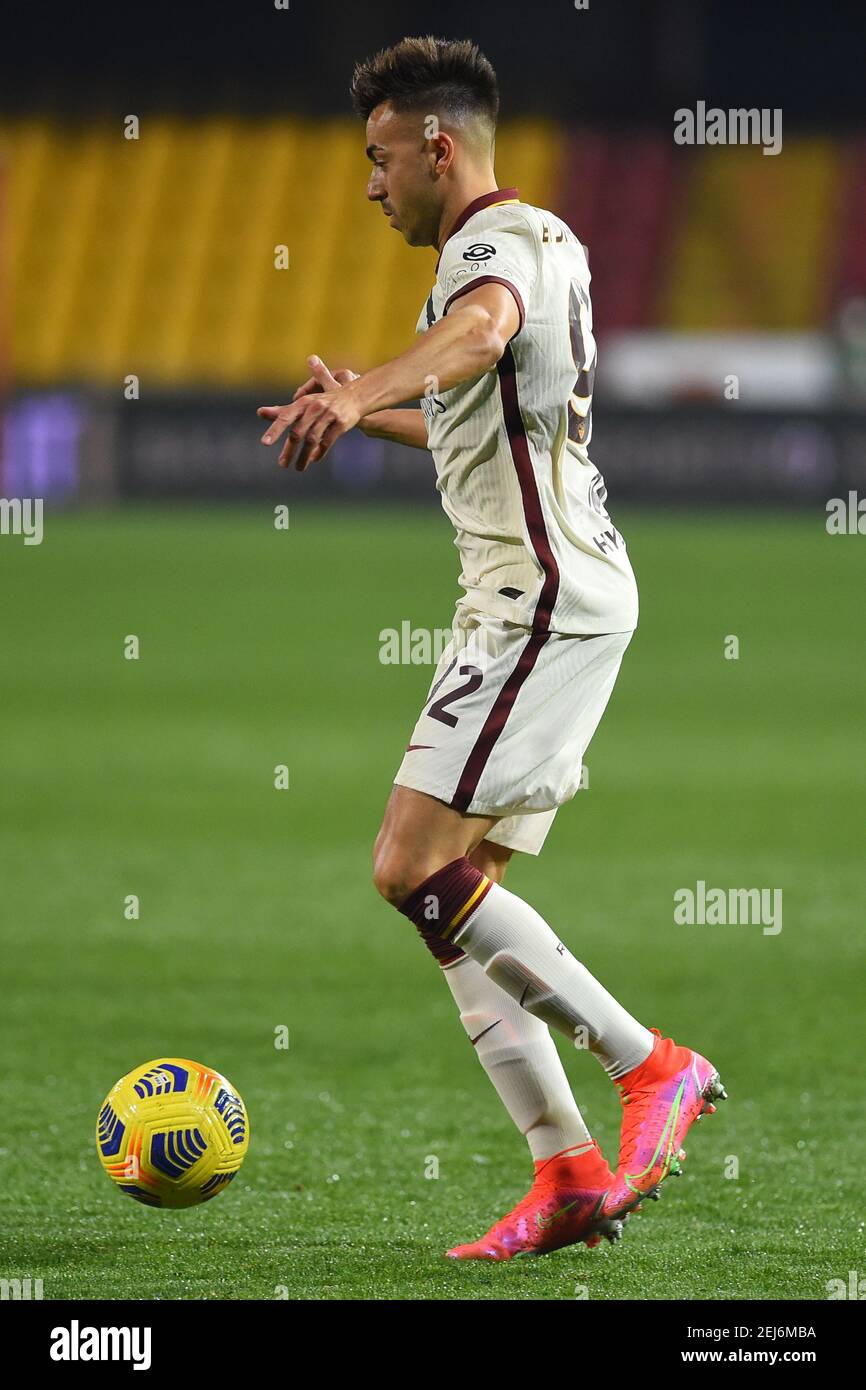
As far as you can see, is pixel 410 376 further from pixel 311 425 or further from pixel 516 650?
pixel 516 650

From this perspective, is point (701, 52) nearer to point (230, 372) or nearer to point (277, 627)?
point (230, 372)

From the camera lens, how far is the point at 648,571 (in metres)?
17.6

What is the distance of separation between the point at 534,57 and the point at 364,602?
666 inches

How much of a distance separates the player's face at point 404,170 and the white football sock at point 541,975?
133 cm

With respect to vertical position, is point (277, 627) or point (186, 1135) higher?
point (277, 627)

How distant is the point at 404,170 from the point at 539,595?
87cm

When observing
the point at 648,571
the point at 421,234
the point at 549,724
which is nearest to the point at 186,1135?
the point at 549,724

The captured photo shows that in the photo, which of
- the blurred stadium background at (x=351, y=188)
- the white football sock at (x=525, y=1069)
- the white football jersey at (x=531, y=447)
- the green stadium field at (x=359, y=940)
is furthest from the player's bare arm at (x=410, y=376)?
the blurred stadium background at (x=351, y=188)

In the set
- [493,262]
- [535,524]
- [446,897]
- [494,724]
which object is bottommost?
[446,897]

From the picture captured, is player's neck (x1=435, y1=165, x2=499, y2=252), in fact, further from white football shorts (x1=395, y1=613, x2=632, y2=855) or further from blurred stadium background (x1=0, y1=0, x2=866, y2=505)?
blurred stadium background (x1=0, y1=0, x2=866, y2=505)

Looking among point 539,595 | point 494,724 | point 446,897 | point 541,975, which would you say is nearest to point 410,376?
point 539,595

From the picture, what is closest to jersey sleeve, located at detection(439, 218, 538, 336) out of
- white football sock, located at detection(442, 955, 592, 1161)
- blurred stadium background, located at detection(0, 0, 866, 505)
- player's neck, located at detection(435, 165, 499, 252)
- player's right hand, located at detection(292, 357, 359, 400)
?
player's neck, located at detection(435, 165, 499, 252)

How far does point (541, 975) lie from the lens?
147 inches

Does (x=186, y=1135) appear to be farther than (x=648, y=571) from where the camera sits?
No
